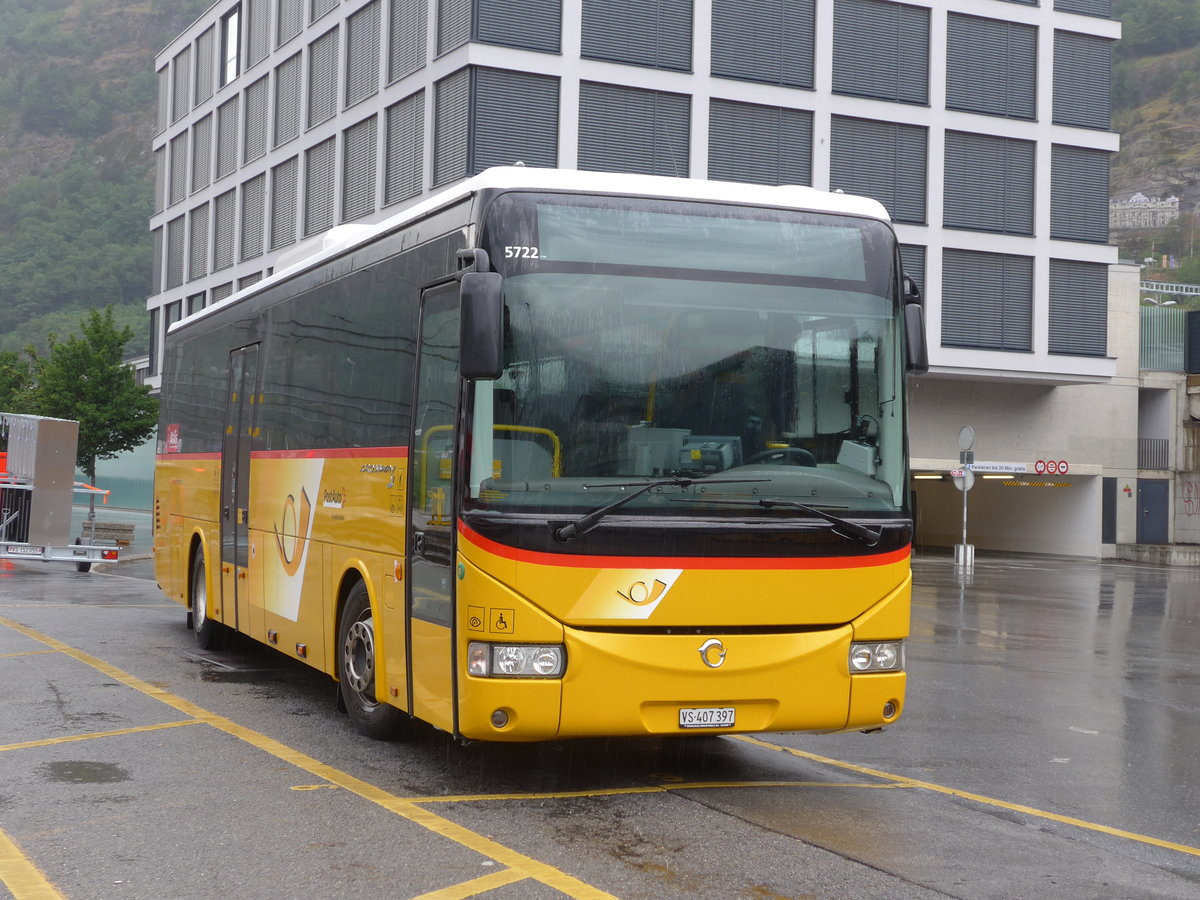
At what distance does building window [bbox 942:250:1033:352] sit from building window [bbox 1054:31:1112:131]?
15.4 feet

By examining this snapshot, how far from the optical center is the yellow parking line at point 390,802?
18.1 ft

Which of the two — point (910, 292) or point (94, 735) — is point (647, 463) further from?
point (94, 735)

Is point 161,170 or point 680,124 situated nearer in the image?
point 680,124

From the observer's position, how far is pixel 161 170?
58.7 meters

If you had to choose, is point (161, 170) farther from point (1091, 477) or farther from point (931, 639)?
point (931, 639)

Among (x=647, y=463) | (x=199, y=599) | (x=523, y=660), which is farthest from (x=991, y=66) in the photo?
(x=523, y=660)

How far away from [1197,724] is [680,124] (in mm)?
29054

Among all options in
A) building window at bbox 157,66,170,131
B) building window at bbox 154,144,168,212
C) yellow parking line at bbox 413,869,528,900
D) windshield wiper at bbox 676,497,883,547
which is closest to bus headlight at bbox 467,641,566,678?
windshield wiper at bbox 676,497,883,547

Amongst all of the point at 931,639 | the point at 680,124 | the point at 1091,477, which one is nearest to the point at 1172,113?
the point at 1091,477

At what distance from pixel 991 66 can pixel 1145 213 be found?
119 metres

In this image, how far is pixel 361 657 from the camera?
872 cm

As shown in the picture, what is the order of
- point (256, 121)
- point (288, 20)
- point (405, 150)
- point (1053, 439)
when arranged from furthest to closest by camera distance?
point (256, 121), point (288, 20), point (1053, 439), point (405, 150)

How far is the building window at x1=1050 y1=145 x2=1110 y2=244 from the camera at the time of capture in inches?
1682

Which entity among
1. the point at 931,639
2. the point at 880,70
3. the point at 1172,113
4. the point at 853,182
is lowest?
the point at 931,639
